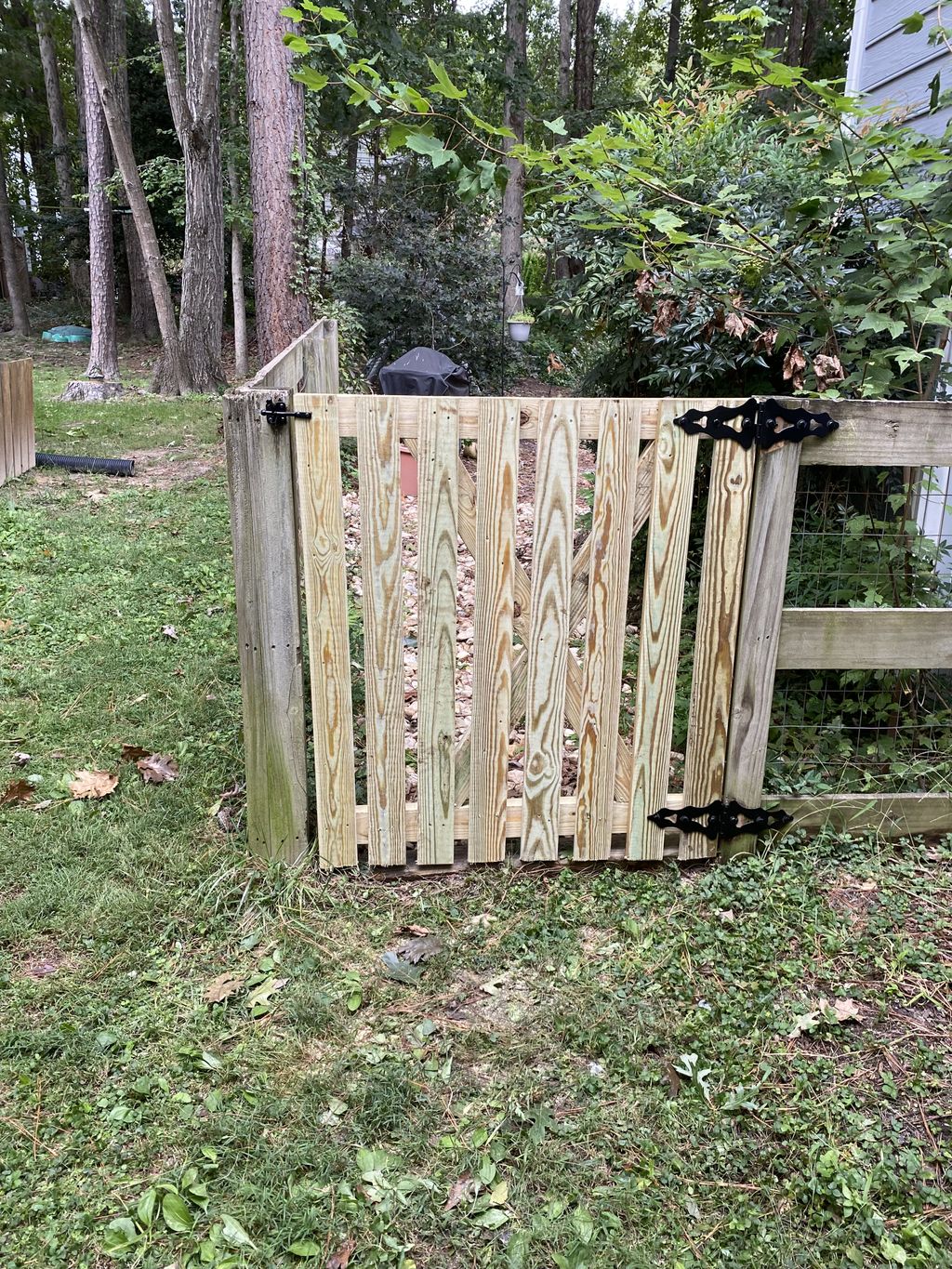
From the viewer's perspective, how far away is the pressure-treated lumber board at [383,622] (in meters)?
2.63

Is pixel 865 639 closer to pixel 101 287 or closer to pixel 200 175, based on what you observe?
pixel 200 175

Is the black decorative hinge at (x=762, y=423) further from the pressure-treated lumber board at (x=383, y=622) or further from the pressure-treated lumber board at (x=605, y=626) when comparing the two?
the pressure-treated lumber board at (x=383, y=622)

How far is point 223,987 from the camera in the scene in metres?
2.55

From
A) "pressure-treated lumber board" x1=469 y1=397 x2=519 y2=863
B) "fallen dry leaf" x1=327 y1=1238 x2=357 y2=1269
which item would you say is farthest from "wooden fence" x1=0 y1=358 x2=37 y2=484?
Result: "fallen dry leaf" x1=327 y1=1238 x2=357 y2=1269

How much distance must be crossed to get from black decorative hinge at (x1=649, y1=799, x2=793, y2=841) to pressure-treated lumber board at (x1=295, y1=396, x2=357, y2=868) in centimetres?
105

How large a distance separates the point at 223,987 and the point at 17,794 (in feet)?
4.80

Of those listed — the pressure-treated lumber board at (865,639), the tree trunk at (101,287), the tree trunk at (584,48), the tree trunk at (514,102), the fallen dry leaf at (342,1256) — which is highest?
the tree trunk at (584,48)

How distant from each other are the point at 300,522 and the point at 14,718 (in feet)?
7.07

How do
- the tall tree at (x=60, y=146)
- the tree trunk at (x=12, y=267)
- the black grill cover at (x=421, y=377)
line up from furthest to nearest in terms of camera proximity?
the tall tree at (x=60, y=146)
the tree trunk at (x=12, y=267)
the black grill cover at (x=421, y=377)

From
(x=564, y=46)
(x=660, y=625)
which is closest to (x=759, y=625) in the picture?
(x=660, y=625)

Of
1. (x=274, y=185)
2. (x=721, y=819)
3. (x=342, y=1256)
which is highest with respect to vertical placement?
(x=274, y=185)

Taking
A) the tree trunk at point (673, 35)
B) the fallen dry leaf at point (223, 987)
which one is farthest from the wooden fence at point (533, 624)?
the tree trunk at point (673, 35)

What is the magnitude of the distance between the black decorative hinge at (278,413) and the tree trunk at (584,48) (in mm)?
21399

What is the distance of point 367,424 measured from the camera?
262 centimetres
